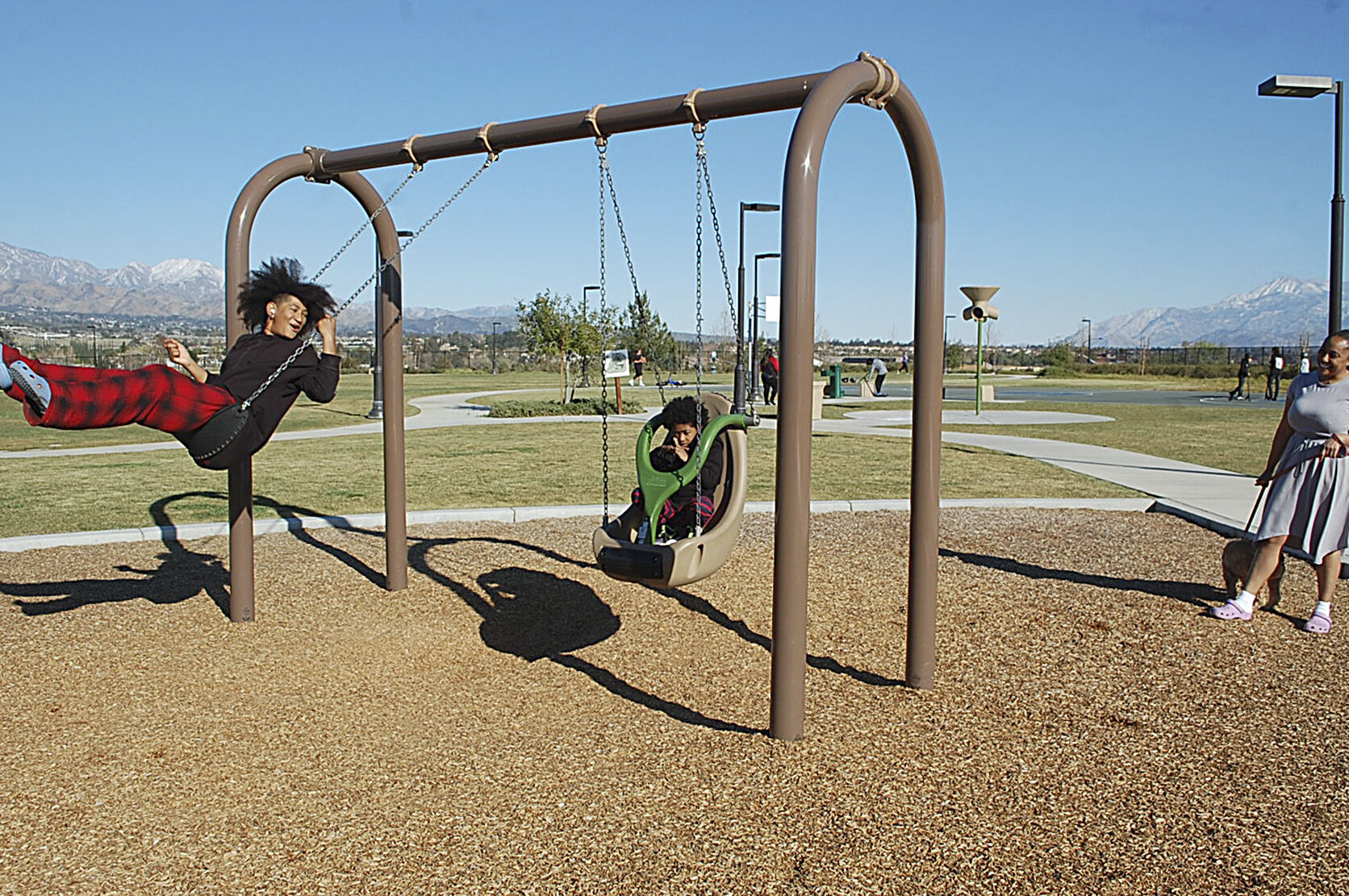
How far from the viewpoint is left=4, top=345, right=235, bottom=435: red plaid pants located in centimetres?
431

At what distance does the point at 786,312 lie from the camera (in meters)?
4.07

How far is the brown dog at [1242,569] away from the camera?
20.3ft

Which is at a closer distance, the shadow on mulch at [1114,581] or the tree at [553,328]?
the shadow on mulch at [1114,581]

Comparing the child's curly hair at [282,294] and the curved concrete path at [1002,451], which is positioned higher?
the child's curly hair at [282,294]

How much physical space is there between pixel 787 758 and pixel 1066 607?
3035 millimetres

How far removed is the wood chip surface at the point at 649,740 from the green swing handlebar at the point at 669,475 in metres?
0.76

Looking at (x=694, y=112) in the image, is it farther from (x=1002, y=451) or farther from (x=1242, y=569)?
(x=1002, y=451)

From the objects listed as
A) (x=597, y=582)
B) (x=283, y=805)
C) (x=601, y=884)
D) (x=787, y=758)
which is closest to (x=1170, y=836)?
(x=787, y=758)

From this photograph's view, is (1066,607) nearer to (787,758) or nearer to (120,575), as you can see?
(787,758)

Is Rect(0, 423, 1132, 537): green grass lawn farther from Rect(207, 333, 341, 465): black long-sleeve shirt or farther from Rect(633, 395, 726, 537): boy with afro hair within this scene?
Rect(633, 395, 726, 537): boy with afro hair

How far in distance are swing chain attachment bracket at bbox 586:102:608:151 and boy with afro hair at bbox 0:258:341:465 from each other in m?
1.70

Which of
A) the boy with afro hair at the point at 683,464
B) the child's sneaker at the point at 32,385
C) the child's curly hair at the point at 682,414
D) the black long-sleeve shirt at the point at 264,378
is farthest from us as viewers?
the child's curly hair at the point at 682,414

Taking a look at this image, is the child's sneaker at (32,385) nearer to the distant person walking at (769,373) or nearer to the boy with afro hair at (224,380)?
the boy with afro hair at (224,380)

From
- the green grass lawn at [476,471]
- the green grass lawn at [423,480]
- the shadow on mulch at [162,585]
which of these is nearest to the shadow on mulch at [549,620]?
the shadow on mulch at [162,585]
